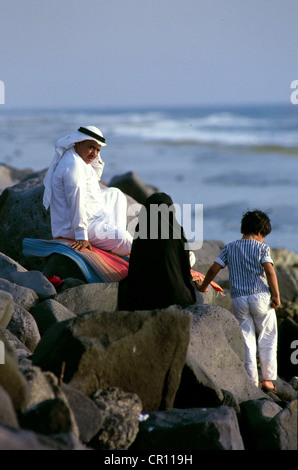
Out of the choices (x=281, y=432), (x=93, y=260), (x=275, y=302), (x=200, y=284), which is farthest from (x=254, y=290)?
(x=281, y=432)

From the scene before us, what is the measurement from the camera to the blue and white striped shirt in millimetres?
5695

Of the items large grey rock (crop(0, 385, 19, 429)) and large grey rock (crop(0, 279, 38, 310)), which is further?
large grey rock (crop(0, 279, 38, 310))

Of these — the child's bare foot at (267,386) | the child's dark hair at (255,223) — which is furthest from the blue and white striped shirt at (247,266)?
the child's bare foot at (267,386)

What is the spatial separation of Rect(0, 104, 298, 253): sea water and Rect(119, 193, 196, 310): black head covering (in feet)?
17.8

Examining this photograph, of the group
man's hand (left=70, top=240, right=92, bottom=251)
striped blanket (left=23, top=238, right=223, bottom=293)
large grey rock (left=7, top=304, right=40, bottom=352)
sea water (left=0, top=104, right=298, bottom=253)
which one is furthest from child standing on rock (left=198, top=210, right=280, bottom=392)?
sea water (left=0, top=104, right=298, bottom=253)

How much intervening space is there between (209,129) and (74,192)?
36974 millimetres

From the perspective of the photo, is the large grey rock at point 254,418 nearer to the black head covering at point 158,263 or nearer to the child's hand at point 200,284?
the black head covering at point 158,263

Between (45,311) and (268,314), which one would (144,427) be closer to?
(45,311)

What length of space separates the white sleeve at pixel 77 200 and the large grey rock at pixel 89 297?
2.43 feet

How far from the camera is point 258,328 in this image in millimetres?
5832

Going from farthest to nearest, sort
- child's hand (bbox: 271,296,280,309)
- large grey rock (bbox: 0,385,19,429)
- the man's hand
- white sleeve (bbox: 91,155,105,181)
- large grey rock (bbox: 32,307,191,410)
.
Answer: white sleeve (bbox: 91,155,105,181) < the man's hand < child's hand (bbox: 271,296,280,309) < large grey rock (bbox: 32,307,191,410) < large grey rock (bbox: 0,385,19,429)

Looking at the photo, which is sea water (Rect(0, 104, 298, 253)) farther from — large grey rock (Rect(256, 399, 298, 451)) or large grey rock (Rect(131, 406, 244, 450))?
large grey rock (Rect(131, 406, 244, 450))

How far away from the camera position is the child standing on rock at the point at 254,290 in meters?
5.70

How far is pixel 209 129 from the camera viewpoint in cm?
4297
